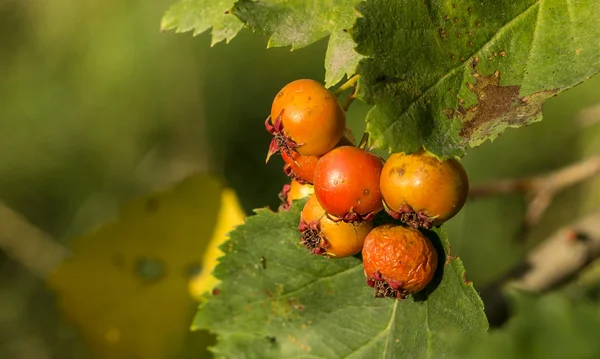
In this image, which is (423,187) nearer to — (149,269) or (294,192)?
(294,192)

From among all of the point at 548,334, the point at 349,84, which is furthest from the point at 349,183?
the point at 548,334

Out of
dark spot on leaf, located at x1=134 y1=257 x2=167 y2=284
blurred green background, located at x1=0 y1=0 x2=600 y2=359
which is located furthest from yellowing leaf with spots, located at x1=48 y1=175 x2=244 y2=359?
blurred green background, located at x1=0 y1=0 x2=600 y2=359

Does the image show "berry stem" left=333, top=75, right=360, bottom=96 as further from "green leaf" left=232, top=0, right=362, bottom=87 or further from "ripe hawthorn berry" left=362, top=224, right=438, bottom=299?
"ripe hawthorn berry" left=362, top=224, right=438, bottom=299

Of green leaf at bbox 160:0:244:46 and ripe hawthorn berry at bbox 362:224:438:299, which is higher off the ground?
green leaf at bbox 160:0:244:46

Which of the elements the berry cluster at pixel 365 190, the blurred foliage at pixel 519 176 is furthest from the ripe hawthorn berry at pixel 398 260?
the blurred foliage at pixel 519 176

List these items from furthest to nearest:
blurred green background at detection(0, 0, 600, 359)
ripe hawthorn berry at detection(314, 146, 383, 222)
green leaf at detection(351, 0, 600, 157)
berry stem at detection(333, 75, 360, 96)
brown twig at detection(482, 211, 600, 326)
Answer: blurred green background at detection(0, 0, 600, 359)
brown twig at detection(482, 211, 600, 326)
berry stem at detection(333, 75, 360, 96)
ripe hawthorn berry at detection(314, 146, 383, 222)
green leaf at detection(351, 0, 600, 157)

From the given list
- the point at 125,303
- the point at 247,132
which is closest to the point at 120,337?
the point at 125,303

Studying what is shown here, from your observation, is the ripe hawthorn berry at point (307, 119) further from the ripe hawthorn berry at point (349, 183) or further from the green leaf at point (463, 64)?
the green leaf at point (463, 64)

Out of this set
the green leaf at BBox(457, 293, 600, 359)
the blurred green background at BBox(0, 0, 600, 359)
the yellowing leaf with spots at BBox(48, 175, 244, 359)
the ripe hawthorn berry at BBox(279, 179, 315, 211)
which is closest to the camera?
the green leaf at BBox(457, 293, 600, 359)
